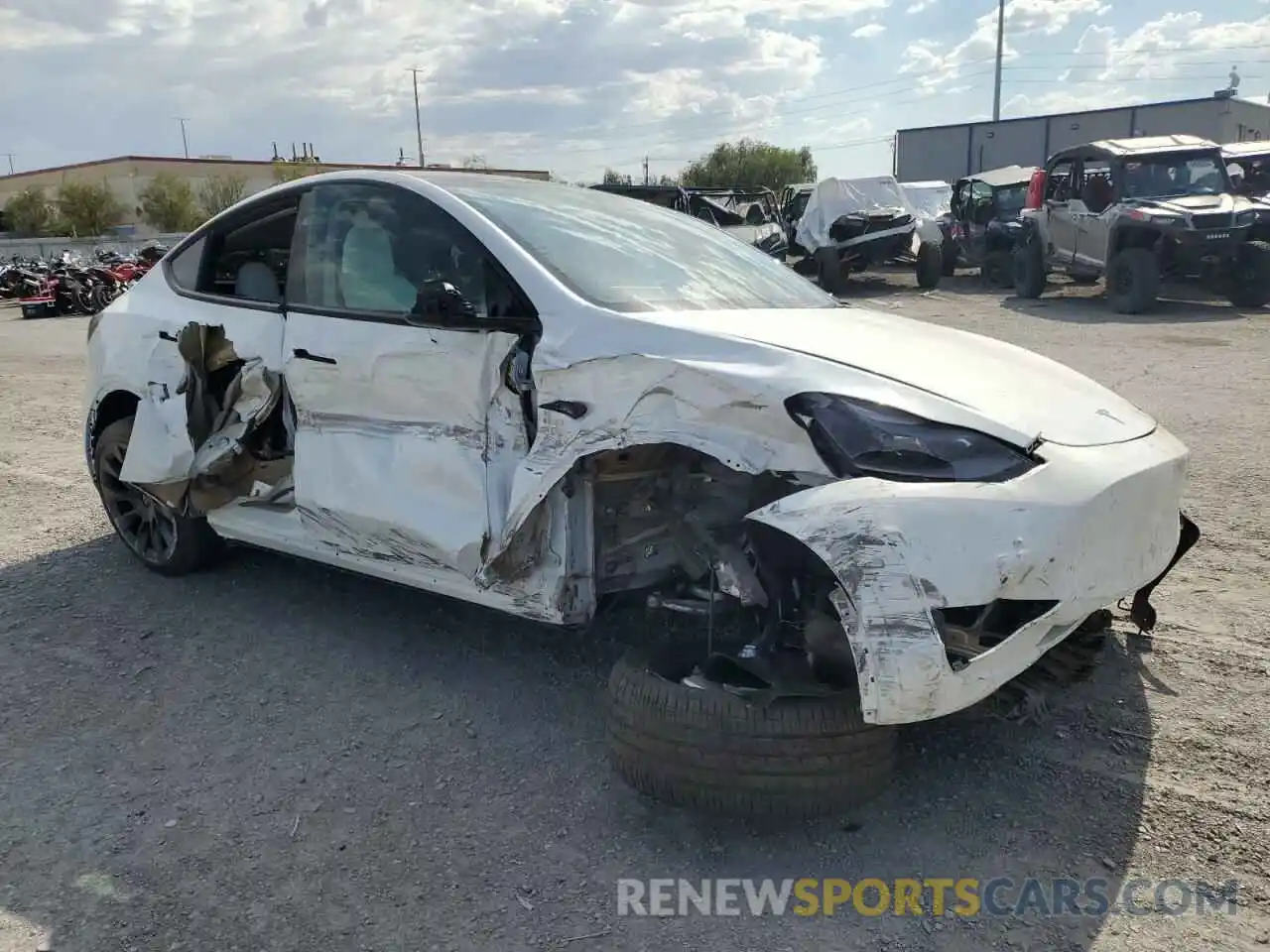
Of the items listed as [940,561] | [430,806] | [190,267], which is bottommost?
[430,806]

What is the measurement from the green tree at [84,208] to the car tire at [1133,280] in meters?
49.2

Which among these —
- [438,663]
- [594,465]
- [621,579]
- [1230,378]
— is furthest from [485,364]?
[1230,378]

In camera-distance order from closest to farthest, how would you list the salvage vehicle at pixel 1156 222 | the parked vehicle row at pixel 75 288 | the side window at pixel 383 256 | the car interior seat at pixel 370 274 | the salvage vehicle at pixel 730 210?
the side window at pixel 383 256
the car interior seat at pixel 370 274
the salvage vehicle at pixel 1156 222
the salvage vehicle at pixel 730 210
the parked vehicle row at pixel 75 288

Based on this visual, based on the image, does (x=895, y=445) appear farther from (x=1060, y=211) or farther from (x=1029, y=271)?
(x=1029, y=271)

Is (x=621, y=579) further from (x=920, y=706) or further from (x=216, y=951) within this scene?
(x=216, y=951)

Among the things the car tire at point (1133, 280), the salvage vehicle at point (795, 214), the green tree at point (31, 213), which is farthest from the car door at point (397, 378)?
the green tree at point (31, 213)

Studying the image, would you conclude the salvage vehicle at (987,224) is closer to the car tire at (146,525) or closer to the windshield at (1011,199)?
the windshield at (1011,199)

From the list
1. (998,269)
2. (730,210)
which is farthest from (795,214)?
(998,269)

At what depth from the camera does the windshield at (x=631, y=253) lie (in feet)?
10.6

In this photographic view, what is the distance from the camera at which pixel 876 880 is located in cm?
251

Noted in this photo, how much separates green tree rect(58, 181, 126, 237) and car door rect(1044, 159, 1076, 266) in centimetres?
4757

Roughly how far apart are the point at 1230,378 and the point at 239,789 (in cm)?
865

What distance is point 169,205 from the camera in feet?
165

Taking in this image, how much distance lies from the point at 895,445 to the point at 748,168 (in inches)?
3042
